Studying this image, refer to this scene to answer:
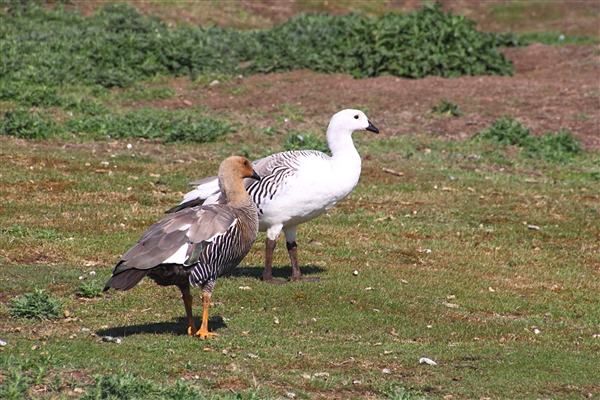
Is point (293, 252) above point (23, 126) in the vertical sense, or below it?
below

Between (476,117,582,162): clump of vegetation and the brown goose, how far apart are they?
11.6 m

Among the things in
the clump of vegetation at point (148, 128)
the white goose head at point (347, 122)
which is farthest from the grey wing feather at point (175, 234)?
the clump of vegetation at point (148, 128)

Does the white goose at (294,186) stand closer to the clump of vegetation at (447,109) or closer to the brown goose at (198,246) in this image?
the brown goose at (198,246)

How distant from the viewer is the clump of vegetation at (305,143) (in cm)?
Answer: 1767

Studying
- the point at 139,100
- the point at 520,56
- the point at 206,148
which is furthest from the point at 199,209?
the point at 520,56

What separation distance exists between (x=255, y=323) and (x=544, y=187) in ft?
30.8

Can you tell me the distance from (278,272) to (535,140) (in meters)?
9.87

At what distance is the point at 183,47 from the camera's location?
78.9 feet

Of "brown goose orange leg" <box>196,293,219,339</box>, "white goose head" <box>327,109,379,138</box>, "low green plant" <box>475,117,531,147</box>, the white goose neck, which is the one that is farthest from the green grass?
"white goose head" <box>327,109,379,138</box>

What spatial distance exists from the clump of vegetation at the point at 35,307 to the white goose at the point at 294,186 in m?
2.10

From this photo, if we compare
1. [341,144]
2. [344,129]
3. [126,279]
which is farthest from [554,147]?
[126,279]

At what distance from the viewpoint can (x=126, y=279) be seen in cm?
755

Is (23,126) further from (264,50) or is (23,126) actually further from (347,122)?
(347,122)

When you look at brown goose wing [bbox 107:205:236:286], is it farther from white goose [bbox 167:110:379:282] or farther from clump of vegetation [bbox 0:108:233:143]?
clump of vegetation [bbox 0:108:233:143]
